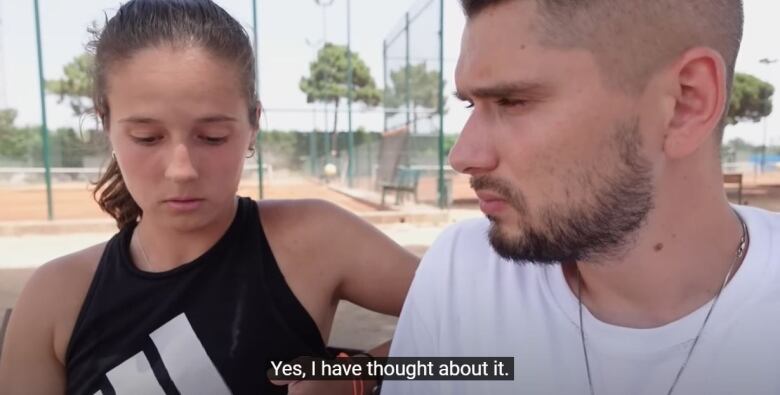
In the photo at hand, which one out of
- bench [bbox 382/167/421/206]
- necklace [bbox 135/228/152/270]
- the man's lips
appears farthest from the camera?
bench [bbox 382/167/421/206]

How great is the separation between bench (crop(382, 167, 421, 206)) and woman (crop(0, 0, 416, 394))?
9.59 metres

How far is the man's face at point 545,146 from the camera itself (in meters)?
1.04

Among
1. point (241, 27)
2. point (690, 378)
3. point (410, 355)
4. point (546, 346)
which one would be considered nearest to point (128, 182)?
point (241, 27)

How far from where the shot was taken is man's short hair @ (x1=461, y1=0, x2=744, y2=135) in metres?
1.04

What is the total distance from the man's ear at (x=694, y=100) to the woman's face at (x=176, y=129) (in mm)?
937

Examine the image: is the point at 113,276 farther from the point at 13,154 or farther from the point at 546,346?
the point at 13,154

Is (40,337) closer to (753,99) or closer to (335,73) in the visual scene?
(753,99)

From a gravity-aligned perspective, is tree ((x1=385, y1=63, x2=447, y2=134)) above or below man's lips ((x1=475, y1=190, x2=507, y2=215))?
above

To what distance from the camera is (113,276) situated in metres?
1.37

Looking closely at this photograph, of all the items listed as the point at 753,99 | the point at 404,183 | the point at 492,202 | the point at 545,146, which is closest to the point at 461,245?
the point at 492,202

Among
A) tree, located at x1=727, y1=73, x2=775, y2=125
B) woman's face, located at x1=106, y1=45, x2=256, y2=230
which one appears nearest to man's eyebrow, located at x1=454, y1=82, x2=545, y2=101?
woman's face, located at x1=106, y1=45, x2=256, y2=230

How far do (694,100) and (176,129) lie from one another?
1055 mm

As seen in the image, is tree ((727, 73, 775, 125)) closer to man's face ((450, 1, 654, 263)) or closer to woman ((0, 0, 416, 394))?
man's face ((450, 1, 654, 263))

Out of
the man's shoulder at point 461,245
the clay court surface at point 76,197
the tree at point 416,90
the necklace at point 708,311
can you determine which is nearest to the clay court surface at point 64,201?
the clay court surface at point 76,197
